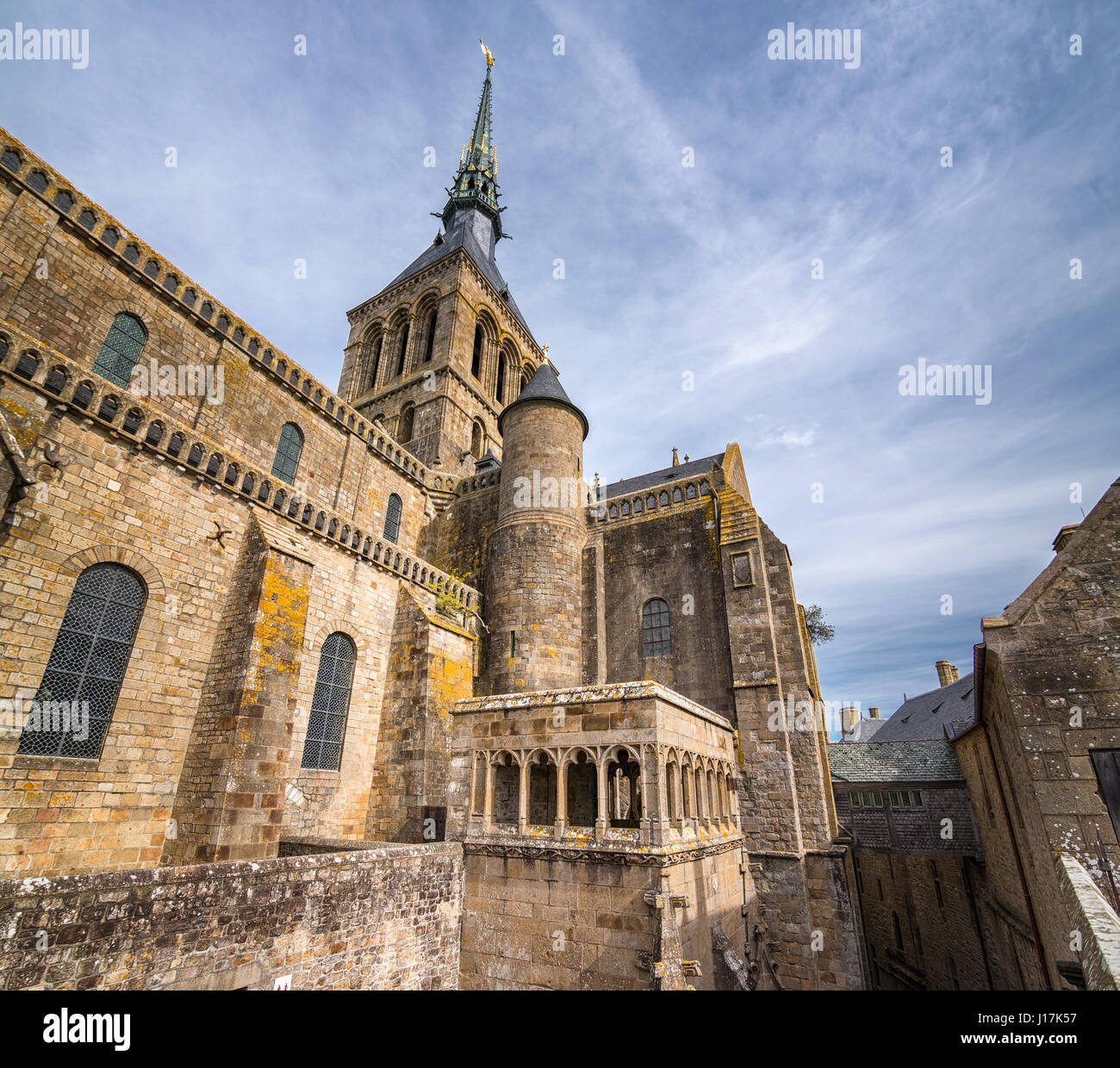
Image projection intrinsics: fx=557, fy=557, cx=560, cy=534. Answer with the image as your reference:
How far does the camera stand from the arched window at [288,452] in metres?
17.0

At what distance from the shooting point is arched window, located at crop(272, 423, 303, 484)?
17.0 metres

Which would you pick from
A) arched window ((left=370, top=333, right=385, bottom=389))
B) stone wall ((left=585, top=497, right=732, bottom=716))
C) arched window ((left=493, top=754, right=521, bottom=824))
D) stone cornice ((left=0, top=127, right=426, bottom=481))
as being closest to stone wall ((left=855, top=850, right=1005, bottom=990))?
stone wall ((left=585, top=497, right=732, bottom=716))

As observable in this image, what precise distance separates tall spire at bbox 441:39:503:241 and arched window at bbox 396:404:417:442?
19.8m

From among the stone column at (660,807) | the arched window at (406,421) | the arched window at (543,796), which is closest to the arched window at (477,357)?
the arched window at (406,421)

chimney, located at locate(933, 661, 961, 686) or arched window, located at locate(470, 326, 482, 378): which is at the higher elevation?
arched window, located at locate(470, 326, 482, 378)

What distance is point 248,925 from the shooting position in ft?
22.1

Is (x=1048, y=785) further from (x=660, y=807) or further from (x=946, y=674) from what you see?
(x=946, y=674)

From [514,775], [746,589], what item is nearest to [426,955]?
[514,775]

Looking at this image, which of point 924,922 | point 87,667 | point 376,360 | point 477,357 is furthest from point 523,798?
point 376,360

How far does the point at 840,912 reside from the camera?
12.4m

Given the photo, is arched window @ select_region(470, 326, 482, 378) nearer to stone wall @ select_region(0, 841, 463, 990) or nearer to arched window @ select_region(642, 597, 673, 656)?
arched window @ select_region(642, 597, 673, 656)

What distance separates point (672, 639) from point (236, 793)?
1092cm

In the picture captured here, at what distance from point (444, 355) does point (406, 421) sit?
13.2 ft
